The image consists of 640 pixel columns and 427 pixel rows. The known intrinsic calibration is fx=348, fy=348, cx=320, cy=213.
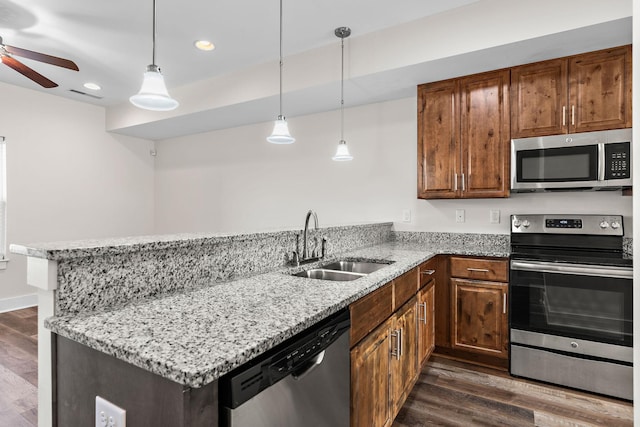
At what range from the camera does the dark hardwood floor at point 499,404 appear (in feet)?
6.56

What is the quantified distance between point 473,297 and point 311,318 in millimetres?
2007

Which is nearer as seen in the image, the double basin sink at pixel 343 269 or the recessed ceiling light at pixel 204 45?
the double basin sink at pixel 343 269

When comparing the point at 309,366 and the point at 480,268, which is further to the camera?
the point at 480,268

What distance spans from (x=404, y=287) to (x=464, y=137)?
158 cm

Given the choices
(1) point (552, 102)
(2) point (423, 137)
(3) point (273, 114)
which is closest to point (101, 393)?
(2) point (423, 137)

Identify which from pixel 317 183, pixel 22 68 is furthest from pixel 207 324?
pixel 317 183

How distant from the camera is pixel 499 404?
2.17 meters

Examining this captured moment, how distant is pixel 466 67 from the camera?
9.00ft

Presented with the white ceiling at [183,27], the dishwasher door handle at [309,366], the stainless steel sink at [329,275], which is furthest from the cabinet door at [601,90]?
the dishwasher door handle at [309,366]

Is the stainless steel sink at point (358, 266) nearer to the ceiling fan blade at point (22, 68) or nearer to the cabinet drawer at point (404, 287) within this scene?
the cabinet drawer at point (404, 287)

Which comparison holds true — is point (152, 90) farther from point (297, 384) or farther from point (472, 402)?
point (472, 402)

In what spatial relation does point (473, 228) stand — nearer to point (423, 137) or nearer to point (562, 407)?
point (423, 137)

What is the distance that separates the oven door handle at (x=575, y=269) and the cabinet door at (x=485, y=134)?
615 mm

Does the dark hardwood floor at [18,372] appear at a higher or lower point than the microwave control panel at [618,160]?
lower
